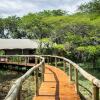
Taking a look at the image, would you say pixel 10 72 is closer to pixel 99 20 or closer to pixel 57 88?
pixel 99 20

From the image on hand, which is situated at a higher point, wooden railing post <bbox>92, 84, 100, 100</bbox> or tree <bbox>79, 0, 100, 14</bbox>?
tree <bbox>79, 0, 100, 14</bbox>

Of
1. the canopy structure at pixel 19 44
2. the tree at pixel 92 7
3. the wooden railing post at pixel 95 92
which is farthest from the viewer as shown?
the canopy structure at pixel 19 44

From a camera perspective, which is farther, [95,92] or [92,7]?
[92,7]

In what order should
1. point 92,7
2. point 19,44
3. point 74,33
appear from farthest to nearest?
point 19,44 → point 74,33 → point 92,7

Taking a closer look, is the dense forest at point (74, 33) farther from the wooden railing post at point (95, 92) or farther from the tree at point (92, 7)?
the wooden railing post at point (95, 92)

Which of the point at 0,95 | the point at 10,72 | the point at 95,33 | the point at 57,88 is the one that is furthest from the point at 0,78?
the point at 57,88

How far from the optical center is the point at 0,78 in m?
30.5

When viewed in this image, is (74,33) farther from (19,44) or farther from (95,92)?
(95,92)

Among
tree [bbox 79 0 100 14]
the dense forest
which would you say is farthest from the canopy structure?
tree [bbox 79 0 100 14]

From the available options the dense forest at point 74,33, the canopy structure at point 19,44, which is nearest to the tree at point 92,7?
the dense forest at point 74,33

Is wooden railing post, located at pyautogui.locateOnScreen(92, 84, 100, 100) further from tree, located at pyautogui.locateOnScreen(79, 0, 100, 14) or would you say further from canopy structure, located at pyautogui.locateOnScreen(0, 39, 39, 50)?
canopy structure, located at pyautogui.locateOnScreen(0, 39, 39, 50)

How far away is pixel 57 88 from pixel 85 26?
2659 centimetres

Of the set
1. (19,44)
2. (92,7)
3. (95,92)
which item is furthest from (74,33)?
(95,92)

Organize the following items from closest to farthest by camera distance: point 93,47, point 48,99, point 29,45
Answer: point 48,99 → point 93,47 → point 29,45
